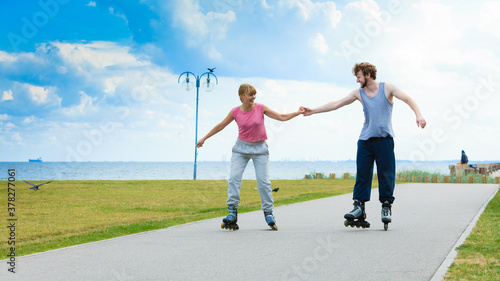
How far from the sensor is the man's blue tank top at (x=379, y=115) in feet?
23.6

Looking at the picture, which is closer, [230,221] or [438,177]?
[230,221]

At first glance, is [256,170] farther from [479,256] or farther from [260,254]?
[479,256]

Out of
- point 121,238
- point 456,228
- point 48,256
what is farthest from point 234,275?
point 456,228

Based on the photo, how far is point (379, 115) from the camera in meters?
7.21

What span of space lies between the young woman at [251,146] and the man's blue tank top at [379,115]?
1025 millimetres

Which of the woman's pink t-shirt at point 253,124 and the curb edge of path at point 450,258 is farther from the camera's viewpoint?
the woman's pink t-shirt at point 253,124

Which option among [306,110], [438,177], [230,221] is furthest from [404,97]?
[438,177]

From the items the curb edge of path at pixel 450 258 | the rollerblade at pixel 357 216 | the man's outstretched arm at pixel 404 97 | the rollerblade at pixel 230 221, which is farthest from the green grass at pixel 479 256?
the rollerblade at pixel 230 221

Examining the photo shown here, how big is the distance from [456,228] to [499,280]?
11.3 feet

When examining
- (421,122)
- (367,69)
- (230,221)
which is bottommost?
(230,221)

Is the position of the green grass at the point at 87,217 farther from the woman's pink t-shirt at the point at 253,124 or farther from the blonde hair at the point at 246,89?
the blonde hair at the point at 246,89

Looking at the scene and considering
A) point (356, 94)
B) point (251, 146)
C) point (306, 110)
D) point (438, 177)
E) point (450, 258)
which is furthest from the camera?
point (438, 177)

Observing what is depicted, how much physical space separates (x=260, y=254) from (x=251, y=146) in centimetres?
235

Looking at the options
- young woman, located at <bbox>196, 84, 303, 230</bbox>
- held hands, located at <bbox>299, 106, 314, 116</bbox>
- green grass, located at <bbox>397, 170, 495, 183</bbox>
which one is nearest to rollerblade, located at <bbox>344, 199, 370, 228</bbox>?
young woman, located at <bbox>196, 84, 303, 230</bbox>
